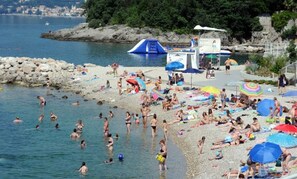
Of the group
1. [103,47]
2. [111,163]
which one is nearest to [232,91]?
[111,163]

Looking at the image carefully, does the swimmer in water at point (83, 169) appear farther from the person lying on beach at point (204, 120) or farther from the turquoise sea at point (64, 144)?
the person lying on beach at point (204, 120)

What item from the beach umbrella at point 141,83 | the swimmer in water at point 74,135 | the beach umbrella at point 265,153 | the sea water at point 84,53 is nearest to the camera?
the beach umbrella at point 265,153

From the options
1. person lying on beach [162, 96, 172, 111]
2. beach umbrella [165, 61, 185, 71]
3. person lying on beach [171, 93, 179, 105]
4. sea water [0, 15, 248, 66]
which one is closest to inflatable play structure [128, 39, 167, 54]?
sea water [0, 15, 248, 66]

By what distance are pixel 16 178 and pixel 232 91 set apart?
855 inches

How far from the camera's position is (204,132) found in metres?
34.5

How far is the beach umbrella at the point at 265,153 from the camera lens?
77.9 ft

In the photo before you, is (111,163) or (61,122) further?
(61,122)

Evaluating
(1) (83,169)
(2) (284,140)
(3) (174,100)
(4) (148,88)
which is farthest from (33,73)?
(2) (284,140)

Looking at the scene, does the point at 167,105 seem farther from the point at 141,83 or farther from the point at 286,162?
the point at 286,162

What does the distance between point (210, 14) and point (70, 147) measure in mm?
83112

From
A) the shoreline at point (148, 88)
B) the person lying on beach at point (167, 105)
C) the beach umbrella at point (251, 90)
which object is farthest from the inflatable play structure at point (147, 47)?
the beach umbrella at point (251, 90)

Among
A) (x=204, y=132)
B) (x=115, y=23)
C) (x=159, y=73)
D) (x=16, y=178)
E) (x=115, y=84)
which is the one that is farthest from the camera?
(x=115, y=23)

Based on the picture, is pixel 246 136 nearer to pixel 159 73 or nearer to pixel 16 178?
pixel 16 178

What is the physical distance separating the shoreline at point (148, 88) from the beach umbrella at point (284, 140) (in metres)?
0.72
